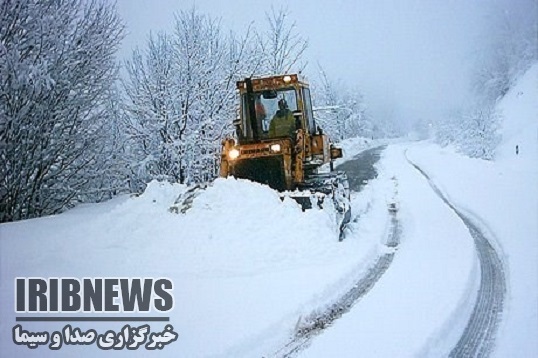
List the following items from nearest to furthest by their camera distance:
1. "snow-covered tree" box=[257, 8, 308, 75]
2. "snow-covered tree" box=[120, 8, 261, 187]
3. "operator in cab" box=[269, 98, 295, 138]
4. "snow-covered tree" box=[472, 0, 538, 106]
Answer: "operator in cab" box=[269, 98, 295, 138] < "snow-covered tree" box=[120, 8, 261, 187] < "snow-covered tree" box=[257, 8, 308, 75] < "snow-covered tree" box=[472, 0, 538, 106]

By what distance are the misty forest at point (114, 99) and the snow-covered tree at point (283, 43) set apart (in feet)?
0.15

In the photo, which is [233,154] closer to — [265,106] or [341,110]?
[265,106]

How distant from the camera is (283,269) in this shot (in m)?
5.77

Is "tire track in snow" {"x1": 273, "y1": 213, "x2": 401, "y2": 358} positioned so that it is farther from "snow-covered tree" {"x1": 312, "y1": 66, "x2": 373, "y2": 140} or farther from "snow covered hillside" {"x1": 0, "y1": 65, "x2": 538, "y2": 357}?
"snow-covered tree" {"x1": 312, "y1": 66, "x2": 373, "y2": 140}

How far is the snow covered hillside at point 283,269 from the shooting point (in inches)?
153

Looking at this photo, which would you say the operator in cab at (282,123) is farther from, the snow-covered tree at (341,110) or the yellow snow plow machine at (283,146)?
the snow-covered tree at (341,110)

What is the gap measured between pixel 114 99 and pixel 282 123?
18.0 feet

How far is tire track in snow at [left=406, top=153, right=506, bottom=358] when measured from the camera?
3.96 meters

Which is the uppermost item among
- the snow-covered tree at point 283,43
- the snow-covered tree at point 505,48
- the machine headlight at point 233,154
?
the snow-covered tree at point 505,48

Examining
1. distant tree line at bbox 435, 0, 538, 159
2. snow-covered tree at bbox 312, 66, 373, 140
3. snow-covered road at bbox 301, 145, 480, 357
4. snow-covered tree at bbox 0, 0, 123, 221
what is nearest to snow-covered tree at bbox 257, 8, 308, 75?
snow-covered tree at bbox 312, 66, 373, 140

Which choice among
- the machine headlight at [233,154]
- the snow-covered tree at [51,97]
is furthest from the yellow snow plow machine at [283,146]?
the snow-covered tree at [51,97]

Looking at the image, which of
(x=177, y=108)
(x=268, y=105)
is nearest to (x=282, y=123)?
(x=268, y=105)

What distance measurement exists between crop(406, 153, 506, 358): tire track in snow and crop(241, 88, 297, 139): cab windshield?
410cm

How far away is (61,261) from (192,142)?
29.0 feet
